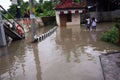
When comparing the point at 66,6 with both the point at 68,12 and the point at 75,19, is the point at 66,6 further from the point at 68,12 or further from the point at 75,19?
the point at 75,19

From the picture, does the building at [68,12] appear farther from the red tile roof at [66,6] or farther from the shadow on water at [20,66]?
the shadow on water at [20,66]

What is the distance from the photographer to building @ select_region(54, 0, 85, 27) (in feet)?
107

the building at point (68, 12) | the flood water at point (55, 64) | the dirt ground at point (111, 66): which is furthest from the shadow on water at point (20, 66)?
the building at point (68, 12)

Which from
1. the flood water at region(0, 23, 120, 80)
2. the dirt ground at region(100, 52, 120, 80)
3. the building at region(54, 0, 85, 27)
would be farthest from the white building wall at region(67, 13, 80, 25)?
the dirt ground at region(100, 52, 120, 80)

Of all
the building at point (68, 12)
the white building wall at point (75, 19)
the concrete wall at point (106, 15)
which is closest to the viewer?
the building at point (68, 12)

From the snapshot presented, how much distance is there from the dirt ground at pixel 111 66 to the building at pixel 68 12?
68.5 ft

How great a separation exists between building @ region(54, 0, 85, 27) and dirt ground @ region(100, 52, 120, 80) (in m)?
20.9

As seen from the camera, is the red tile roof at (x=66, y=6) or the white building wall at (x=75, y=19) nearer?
the red tile roof at (x=66, y=6)

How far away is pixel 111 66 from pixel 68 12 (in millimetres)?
23176

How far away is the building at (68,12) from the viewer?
107 feet

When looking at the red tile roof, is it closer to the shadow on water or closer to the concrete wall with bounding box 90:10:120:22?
the concrete wall with bounding box 90:10:120:22

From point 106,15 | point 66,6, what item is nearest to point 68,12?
point 66,6

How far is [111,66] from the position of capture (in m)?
10.1

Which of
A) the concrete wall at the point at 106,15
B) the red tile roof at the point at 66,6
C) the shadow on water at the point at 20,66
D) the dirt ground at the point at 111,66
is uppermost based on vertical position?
the red tile roof at the point at 66,6
